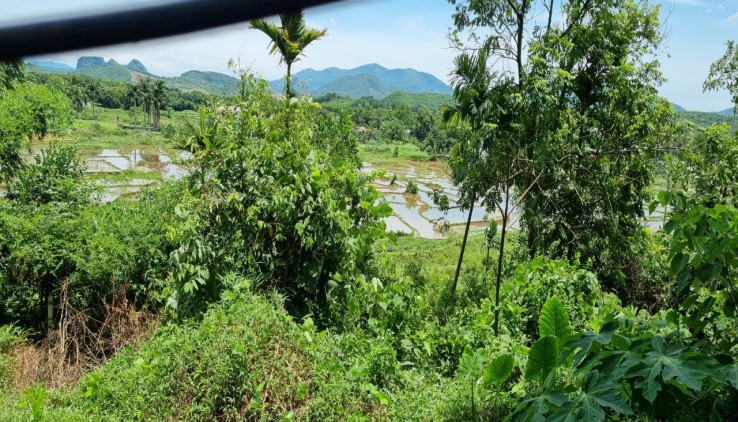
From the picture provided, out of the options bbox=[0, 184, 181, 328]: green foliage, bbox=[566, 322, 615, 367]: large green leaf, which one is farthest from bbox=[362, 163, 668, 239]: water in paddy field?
bbox=[566, 322, 615, 367]: large green leaf

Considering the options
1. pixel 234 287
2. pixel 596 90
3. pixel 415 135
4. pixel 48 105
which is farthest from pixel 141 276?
pixel 415 135

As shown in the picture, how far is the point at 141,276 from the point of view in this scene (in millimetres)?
4785

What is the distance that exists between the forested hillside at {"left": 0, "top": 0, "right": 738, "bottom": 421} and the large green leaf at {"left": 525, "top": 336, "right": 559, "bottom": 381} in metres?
0.01

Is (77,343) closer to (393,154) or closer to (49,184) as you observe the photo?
(49,184)

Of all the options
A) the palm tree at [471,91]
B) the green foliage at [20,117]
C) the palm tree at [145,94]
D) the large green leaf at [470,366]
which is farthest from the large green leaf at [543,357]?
the palm tree at [145,94]

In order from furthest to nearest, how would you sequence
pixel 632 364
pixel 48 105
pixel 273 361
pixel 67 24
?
1. pixel 48 105
2. pixel 273 361
3. pixel 632 364
4. pixel 67 24

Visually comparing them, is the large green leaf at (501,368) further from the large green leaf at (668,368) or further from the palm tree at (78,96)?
the palm tree at (78,96)

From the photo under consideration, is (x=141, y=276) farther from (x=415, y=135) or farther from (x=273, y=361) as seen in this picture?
(x=415, y=135)

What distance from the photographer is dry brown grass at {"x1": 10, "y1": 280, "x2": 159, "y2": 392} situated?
13.3ft

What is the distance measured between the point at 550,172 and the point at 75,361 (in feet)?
21.2

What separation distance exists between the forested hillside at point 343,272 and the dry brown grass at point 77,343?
2cm

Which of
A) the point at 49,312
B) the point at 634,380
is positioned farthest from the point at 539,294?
the point at 49,312

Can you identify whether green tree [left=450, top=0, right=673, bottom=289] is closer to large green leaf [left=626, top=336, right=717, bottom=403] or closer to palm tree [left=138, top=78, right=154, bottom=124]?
large green leaf [left=626, top=336, right=717, bottom=403]

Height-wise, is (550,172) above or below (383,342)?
above
